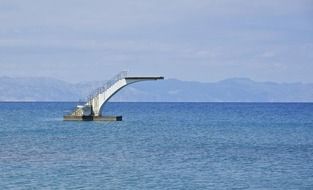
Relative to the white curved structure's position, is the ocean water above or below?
below

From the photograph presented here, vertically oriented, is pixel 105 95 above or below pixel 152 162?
above

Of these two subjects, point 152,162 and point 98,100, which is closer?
point 152,162

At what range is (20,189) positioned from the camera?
32500 millimetres

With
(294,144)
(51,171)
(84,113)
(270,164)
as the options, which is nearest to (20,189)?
(51,171)

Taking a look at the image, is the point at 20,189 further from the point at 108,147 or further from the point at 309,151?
the point at 309,151

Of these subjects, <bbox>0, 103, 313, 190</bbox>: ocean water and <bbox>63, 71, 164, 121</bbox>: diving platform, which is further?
<bbox>63, 71, 164, 121</bbox>: diving platform

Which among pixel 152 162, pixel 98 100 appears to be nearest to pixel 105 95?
pixel 98 100

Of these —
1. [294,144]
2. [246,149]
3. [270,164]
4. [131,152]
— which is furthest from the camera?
[294,144]

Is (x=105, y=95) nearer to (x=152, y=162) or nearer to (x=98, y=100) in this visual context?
(x=98, y=100)

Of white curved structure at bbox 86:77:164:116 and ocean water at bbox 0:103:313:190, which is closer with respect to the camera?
ocean water at bbox 0:103:313:190

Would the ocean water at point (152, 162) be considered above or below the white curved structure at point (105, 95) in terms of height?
below

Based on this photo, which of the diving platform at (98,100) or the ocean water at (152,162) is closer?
the ocean water at (152,162)

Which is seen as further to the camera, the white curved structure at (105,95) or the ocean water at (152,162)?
the white curved structure at (105,95)

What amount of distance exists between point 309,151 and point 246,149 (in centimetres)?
396
